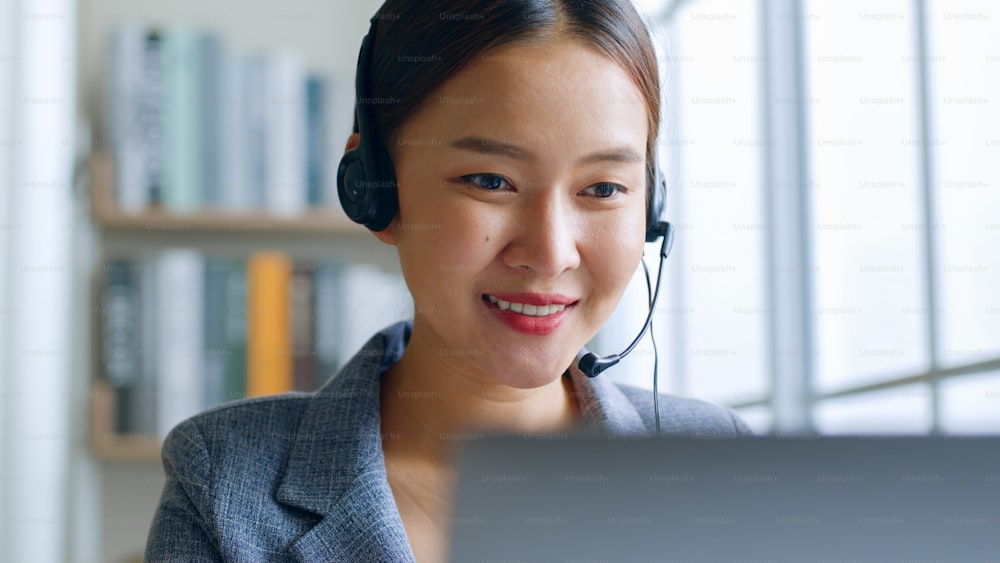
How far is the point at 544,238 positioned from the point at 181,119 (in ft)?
4.81

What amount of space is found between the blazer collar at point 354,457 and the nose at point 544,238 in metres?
0.21

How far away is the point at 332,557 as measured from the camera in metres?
0.93

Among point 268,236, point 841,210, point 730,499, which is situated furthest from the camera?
point 268,236

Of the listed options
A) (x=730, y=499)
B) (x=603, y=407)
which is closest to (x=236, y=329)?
(x=603, y=407)

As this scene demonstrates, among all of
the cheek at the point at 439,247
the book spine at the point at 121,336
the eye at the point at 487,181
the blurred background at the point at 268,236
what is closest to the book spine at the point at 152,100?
the blurred background at the point at 268,236

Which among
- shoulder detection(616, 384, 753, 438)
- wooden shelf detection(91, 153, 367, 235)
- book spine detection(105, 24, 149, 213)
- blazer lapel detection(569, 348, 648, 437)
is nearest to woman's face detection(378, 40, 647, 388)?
blazer lapel detection(569, 348, 648, 437)

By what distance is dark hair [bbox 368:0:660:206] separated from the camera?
913 millimetres

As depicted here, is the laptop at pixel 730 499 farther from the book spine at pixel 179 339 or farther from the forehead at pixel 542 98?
the book spine at pixel 179 339

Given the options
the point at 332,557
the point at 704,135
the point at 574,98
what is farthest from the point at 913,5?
the point at 332,557

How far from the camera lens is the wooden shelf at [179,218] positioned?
2.11 metres

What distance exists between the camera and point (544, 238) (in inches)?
34.4

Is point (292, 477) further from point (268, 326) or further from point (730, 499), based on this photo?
point (268, 326)

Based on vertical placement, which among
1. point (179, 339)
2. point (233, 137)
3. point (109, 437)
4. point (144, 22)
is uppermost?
point (144, 22)

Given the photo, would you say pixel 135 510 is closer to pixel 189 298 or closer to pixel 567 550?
pixel 189 298
